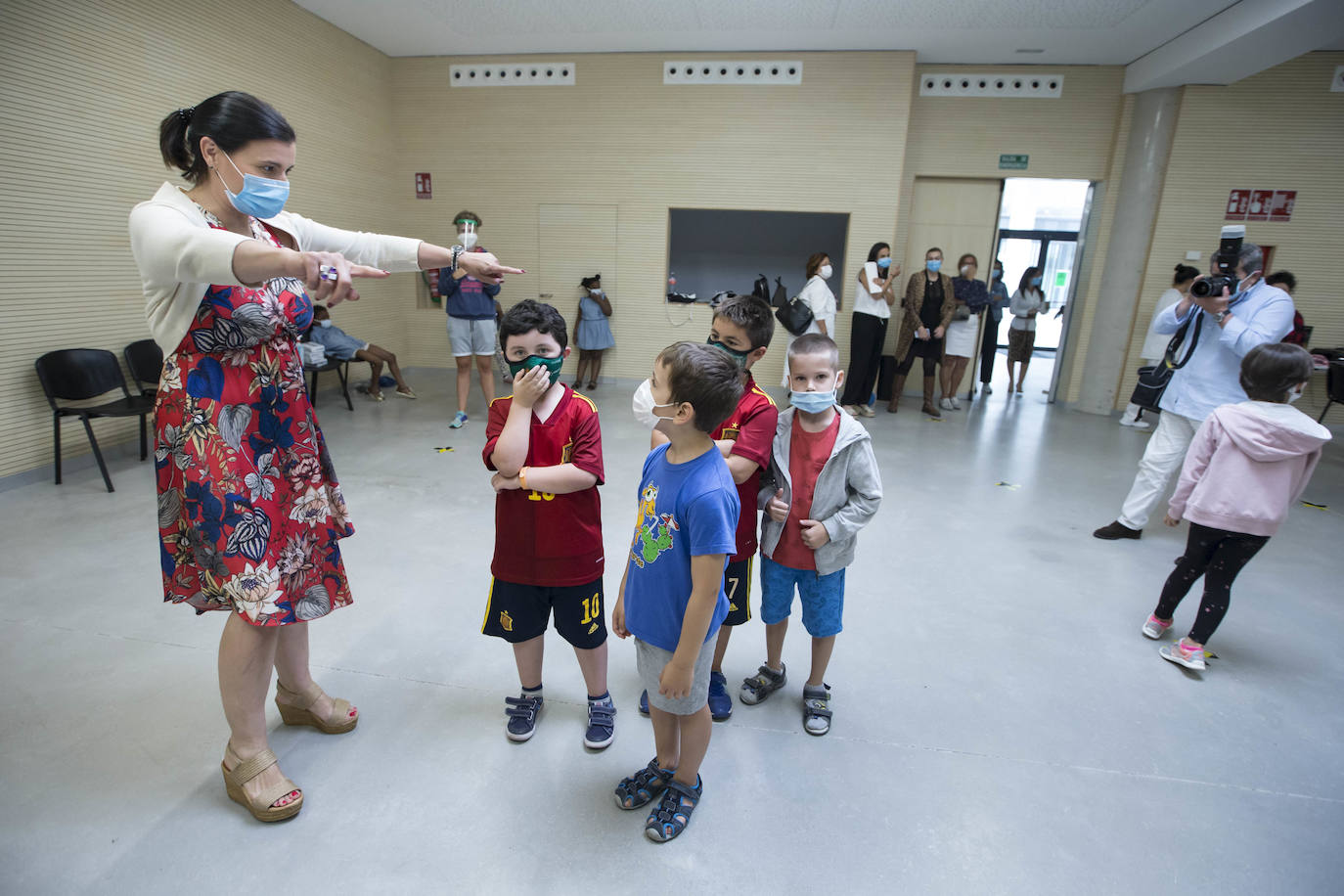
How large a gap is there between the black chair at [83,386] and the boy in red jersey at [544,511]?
353cm

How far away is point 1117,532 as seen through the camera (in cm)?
378

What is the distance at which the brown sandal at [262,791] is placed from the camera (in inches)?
67.3

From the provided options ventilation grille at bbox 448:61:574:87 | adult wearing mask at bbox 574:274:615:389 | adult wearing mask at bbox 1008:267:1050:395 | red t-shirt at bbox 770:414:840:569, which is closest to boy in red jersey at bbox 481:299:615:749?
red t-shirt at bbox 770:414:840:569

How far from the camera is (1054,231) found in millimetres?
10992

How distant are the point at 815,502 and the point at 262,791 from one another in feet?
5.55

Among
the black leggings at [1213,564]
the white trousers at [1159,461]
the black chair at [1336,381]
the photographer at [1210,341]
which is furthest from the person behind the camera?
the black chair at [1336,381]

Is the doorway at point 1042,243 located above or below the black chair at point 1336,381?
above

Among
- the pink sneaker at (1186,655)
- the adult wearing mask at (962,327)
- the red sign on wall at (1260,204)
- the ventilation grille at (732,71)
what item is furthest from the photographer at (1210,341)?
the ventilation grille at (732,71)

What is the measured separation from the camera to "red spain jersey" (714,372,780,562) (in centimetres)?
189

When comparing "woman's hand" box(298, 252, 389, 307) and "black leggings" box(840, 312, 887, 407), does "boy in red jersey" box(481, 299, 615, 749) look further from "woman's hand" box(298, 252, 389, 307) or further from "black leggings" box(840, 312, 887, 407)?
"black leggings" box(840, 312, 887, 407)

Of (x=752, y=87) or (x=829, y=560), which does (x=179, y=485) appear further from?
(x=752, y=87)

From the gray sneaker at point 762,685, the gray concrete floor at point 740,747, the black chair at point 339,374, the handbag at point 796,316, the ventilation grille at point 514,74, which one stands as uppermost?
the ventilation grille at point 514,74

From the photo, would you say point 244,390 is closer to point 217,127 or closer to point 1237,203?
point 217,127

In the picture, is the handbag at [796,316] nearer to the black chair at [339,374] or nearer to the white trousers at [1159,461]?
the white trousers at [1159,461]
